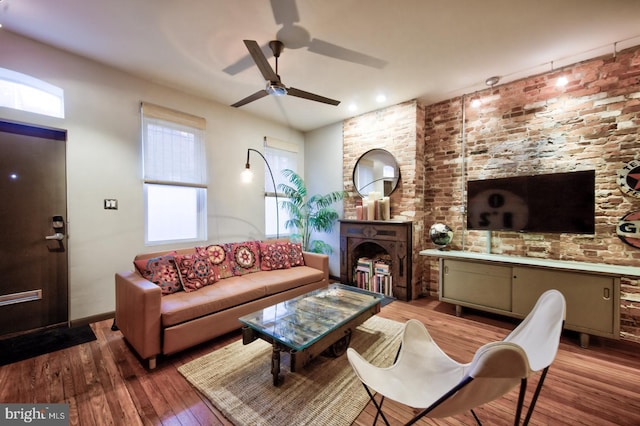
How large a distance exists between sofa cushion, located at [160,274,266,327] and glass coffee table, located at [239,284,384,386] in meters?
0.45

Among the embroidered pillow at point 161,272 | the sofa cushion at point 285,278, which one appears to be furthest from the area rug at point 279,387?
the embroidered pillow at point 161,272

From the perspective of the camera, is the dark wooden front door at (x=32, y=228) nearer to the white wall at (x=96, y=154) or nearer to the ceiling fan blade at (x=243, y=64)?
the white wall at (x=96, y=154)

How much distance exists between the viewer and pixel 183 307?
2.08 meters

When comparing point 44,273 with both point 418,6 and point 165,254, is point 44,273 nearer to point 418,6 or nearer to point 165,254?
point 165,254

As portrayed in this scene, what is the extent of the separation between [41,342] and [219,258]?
5.35 ft

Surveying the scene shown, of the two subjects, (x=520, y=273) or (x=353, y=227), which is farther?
(x=353, y=227)

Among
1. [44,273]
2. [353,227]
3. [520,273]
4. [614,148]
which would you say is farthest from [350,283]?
[44,273]

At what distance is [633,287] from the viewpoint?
95.3 inches

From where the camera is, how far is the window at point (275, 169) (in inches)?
174

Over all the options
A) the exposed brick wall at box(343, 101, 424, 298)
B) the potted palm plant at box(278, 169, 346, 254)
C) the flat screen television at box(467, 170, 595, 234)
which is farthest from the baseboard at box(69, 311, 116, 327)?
the flat screen television at box(467, 170, 595, 234)

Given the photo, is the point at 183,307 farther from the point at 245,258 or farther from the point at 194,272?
the point at 245,258

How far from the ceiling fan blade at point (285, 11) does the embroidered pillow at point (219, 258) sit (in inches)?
94.3

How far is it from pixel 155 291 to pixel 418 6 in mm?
2978

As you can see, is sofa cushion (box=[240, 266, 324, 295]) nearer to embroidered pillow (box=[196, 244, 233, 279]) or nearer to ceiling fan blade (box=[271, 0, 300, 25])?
embroidered pillow (box=[196, 244, 233, 279])
